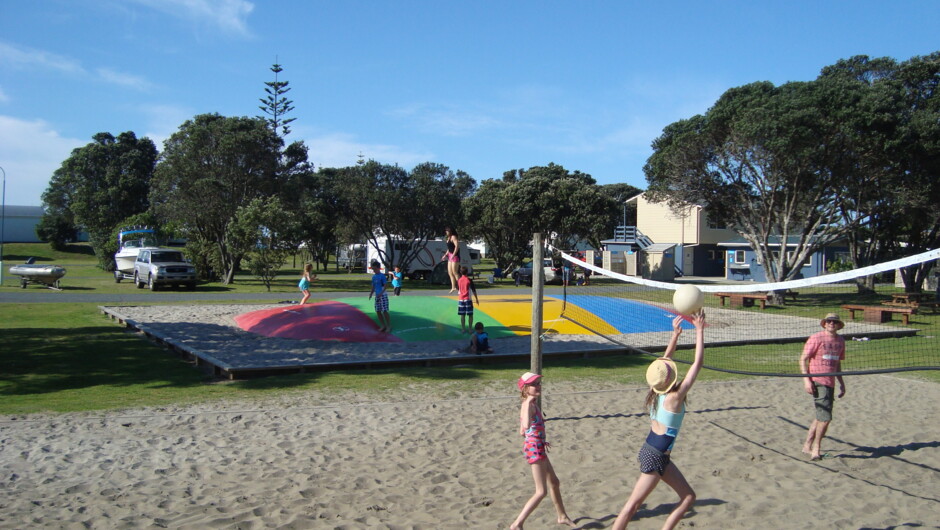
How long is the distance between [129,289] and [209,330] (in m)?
17.1

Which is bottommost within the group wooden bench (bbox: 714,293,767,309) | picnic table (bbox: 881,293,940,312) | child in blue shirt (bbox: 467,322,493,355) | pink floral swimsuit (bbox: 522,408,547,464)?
child in blue shirt (bbox: 467,322,493,355)

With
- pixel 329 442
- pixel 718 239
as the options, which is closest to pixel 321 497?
pixel 329 442

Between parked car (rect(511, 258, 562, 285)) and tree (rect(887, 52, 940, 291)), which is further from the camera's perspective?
parked car (rect(511, 258, 562, 285))

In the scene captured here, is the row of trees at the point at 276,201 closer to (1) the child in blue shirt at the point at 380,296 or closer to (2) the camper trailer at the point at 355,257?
(2) the camper trailer at the point at 355,257

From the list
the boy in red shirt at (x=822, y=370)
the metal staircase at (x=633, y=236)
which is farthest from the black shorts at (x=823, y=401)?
the metal staircase at (x=633, y=236)

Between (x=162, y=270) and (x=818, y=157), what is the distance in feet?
91.8

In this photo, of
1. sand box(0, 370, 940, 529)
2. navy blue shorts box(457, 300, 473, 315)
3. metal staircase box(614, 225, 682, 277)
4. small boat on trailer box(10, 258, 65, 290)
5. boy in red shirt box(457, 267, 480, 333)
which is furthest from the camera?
metal staircase box(614, 225, 682, 277)

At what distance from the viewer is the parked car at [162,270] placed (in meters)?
30.2

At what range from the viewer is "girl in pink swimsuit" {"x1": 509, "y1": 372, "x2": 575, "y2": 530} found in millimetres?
5059

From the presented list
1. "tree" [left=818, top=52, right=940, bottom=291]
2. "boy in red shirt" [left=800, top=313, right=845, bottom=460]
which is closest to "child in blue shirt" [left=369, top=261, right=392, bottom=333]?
"boy in red shirt" [left=800, top=313, right=845, bottom=460]

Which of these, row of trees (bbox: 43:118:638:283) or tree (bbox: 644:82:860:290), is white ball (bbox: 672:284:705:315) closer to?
tree (bbox: 644:82:860:290)

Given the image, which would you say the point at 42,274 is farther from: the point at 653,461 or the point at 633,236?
the point at 633,236

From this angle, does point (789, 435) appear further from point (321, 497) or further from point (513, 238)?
point (513, 238)

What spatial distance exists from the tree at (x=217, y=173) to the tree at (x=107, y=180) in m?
18.7
